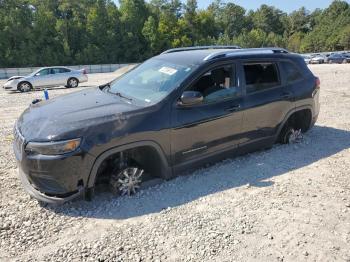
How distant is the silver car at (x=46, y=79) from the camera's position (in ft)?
59.5

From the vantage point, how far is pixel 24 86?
18.2 m

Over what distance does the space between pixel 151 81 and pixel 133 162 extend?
3.91 feet

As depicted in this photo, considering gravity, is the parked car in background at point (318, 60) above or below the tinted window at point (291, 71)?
below

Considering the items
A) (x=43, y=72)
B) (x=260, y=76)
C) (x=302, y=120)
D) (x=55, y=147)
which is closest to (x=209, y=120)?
(x=260, y=76)

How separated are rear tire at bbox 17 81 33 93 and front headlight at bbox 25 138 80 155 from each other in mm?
16043

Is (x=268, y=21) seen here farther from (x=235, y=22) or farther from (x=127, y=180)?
(x=127, y=180)

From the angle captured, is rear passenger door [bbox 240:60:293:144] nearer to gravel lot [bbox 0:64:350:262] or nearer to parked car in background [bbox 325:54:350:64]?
gravel lot [bbox 0:64:350:262]

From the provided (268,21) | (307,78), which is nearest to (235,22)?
(268,21)

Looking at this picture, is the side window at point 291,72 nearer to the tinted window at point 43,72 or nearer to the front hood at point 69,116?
the front hood at point 69,116

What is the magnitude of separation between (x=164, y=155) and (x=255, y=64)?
2157 millimetres

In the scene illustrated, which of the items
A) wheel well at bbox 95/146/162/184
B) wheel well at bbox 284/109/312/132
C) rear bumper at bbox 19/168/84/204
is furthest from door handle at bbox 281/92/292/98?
rear bumper at bbox 19/168/84/204

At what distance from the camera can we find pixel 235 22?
358 ft

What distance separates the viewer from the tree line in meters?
59.7

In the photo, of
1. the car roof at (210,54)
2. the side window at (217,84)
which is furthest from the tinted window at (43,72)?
the side window at (217,84)
